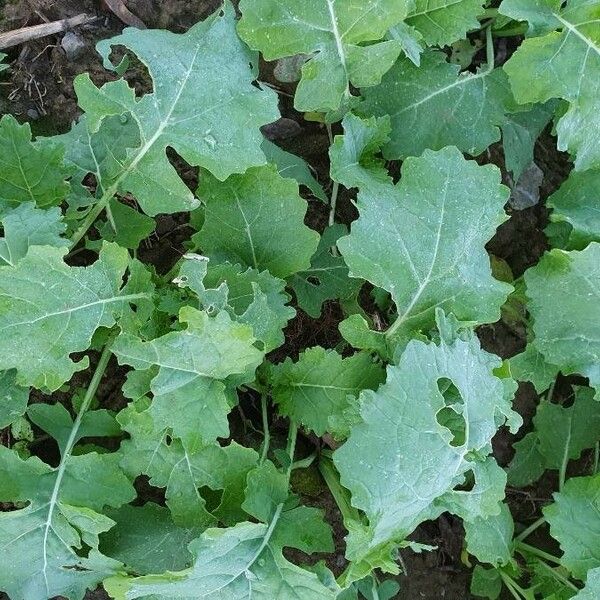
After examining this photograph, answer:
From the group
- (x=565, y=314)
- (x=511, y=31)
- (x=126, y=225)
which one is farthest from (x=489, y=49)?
(x=126, y=225)

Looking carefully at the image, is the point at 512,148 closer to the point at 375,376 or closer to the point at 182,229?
the point at 375,376

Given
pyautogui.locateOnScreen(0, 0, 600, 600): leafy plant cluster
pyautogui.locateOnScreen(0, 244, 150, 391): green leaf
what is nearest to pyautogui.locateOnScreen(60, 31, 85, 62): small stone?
pyautogui.locateOnScreen(0, 0, 600, 600): leafy plant cluster

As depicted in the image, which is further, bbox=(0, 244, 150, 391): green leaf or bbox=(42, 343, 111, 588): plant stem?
bbox=(42, 343, 111, 588): plant stem

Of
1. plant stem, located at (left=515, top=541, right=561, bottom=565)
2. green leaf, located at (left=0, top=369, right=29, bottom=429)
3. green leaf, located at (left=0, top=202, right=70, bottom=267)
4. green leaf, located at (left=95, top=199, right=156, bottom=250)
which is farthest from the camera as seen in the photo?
plant stem, located at (left=515, top=541, right=561, bottom=565)

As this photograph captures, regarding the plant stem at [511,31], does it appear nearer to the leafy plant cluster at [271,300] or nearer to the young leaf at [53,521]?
the leafy plant cluster at [271,300]

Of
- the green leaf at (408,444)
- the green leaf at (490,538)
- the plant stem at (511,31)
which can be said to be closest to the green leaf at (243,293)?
A: the green leaf at (408,444)

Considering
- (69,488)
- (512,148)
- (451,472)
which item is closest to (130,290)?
(69,488)

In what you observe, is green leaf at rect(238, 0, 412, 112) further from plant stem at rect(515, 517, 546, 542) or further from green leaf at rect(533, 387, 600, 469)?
plant stem at rect(515, 517, 546, 542)

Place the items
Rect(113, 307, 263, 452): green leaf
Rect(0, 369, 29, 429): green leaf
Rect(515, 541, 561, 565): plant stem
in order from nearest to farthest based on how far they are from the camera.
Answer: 1. Rect(113, 307, 263, 452): green leaf
2. Rect(0, 369, 29, 429): green leaf
3. Rect(515, 541, 561, 565): plant stem
